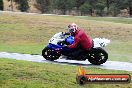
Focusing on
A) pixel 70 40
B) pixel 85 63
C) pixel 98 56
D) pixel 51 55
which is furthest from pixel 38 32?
pixel 98 56

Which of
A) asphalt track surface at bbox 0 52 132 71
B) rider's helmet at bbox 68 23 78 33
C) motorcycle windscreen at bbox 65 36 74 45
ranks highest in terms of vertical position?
rider's helmet at bbox 68 23 78 33

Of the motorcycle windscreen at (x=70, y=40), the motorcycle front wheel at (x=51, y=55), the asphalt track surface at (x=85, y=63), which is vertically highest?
the motorcycle windscreen at (x=70, y=40)

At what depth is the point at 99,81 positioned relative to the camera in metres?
9.59

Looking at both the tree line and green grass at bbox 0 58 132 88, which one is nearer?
green grass at bbox 0 58 132 88

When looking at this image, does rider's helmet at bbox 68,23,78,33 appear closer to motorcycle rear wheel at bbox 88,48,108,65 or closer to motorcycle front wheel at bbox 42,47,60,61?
motorcycle rear wheel at bbox 88,48,108,65

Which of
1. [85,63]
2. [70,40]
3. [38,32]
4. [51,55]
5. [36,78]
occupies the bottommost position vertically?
[85,63]

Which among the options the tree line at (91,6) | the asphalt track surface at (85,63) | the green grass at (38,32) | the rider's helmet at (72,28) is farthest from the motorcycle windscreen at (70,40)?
the tree line at (91,6)

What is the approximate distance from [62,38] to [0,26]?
21163 millimetres

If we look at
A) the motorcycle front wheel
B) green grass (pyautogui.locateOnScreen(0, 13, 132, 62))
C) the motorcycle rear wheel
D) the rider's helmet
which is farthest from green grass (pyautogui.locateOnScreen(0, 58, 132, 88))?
green grass (pyautogui.locateOnScreen(0, 13, 132, 62))

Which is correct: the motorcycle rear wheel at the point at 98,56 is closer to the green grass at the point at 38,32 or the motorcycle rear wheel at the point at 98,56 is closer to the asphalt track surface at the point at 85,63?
the asphalt track surface at the point at 85,63

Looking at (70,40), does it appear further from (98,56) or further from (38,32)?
(38,32)

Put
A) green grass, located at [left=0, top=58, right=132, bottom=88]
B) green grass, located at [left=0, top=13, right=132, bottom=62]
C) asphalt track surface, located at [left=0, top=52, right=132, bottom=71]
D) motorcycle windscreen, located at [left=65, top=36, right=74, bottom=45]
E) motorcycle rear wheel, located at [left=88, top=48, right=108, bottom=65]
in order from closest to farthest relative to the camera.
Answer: green grass, located at [left=0, top=58, right=132, bottom=88] < asphalt track surface, located at [left=0, top=52, right=132, bottom=71] < motorcycle rear wheel, located at [left=88, top=48, right=108, bottom=65] < motorcycle windscreen, located at [left=65, top=36, right=74, bottom=45] < green grass, located at [left=0, top=13, right=132, bottom=62]

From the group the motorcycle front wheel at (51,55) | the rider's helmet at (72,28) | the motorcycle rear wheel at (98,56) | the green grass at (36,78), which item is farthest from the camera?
the motorcycle front wheel at (51,55)

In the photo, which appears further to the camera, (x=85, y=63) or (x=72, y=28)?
(x=85, y=63)
